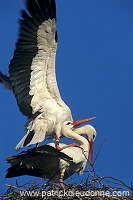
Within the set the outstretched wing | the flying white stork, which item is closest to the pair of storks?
the outstretched wing

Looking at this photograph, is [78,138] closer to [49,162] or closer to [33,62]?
[49,162]

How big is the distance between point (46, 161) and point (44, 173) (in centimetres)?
25

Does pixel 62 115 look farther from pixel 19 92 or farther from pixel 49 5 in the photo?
pixel 49 5

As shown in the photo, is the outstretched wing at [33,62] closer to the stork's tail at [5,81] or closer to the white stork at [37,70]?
the white stork at [37,70]

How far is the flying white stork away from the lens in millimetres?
8734

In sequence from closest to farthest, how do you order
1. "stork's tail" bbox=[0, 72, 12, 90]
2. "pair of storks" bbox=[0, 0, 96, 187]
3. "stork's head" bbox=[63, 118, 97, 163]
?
1. "pair of storks" bbox=[0, 0, 96, 187]
2. "stork's head" bbox=[63, 118, 97, 163]
3. "stork's tail" bbox=[0, 72, 12, 90]

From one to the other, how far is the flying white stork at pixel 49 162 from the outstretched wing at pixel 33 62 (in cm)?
81

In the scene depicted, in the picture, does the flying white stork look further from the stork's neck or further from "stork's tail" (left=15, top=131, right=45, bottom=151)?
"stork's tail" (left=15, top=131, right=45, bottom=151)

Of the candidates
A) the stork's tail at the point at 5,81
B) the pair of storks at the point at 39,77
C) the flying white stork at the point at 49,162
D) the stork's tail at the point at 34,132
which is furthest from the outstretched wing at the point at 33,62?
the stork's tail at the point at 5,81

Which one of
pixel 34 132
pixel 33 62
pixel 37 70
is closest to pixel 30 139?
pixel 34 132

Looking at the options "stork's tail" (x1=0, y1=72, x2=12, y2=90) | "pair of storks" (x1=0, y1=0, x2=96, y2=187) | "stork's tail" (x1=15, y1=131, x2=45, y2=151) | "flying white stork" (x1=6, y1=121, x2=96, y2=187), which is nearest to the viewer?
"flying white stork" (x1=6, y1=121, x2=96, y2=187)

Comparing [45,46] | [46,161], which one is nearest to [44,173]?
[46,161]

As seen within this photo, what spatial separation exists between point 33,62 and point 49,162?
5.11 ft

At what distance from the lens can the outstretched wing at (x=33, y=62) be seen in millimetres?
9711
